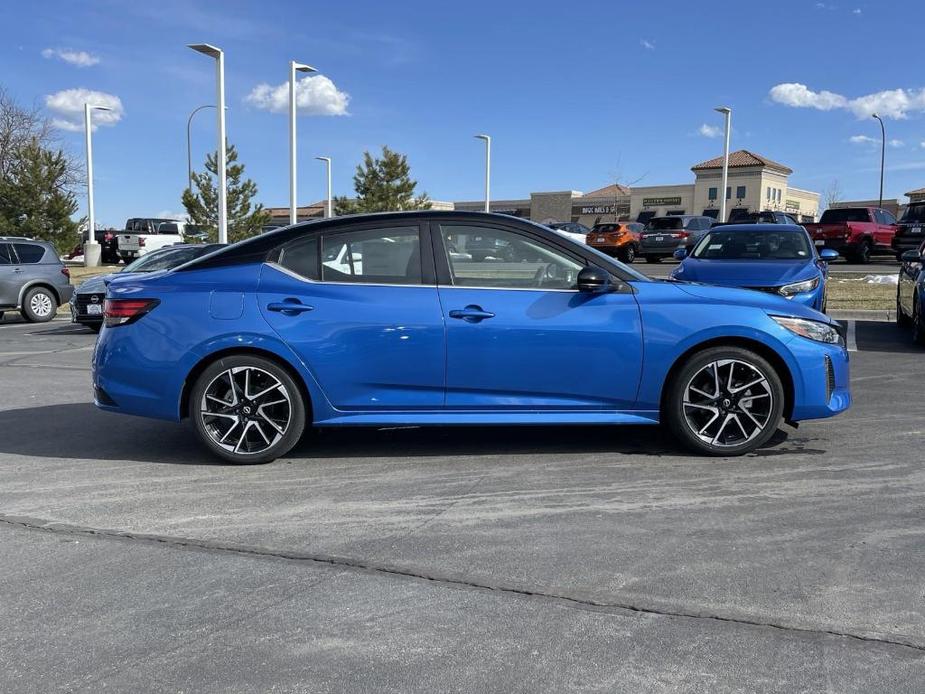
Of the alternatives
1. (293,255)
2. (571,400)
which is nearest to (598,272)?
(571,400)

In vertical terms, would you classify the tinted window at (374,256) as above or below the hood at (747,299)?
above

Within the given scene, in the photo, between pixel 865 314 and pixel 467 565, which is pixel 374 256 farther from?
pixel 865 314

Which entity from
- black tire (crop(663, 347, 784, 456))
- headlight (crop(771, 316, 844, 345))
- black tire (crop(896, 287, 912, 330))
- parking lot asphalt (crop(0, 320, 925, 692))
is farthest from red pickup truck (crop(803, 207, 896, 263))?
black tire (crop(663, 347, 784, 456))

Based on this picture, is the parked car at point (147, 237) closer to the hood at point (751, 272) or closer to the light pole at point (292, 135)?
the light pole at point (292, 135)

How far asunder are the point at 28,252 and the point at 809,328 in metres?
15.2

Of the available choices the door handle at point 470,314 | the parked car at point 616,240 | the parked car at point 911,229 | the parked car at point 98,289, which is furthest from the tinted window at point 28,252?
the parked car at point 911,229

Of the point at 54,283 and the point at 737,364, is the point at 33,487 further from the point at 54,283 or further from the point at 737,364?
the point at 54,283

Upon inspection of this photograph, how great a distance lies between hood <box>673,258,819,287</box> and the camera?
9945mm

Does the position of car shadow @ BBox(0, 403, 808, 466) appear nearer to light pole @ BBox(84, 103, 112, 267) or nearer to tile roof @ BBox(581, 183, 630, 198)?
light pole @ BBox(84, 103, 112, 267)

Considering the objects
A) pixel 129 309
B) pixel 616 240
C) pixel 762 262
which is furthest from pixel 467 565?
pixel 616 240

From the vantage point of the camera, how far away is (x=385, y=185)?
147 ft

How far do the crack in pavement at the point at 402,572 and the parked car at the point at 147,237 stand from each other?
2763 centimetres

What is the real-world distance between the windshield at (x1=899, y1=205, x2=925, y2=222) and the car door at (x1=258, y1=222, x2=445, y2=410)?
24860 mm

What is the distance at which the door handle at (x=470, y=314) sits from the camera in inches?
202
